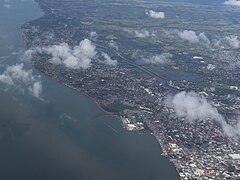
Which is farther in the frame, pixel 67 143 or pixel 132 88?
pixel 132 88

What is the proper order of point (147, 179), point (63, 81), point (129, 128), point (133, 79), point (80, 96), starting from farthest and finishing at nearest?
point (133, 79) < point (63, 81) < point (80, 96) < point (129, 128) < point (147, 179)

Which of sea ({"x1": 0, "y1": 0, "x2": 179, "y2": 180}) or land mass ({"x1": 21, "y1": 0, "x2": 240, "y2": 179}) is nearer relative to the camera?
sea ({"x1": 0, "y1": 0, "x2": 179, "y2": 180})

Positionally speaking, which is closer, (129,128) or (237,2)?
(129,128)

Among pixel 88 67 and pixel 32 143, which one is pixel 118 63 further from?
pixel 32 143

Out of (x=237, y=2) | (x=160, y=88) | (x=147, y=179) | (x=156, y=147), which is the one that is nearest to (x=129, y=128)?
(x=156, y=147)

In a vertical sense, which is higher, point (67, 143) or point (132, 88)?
point (132, 88)

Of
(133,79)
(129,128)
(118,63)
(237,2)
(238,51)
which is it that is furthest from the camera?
(237,2)

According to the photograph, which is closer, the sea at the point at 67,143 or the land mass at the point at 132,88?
the sea at the point at 67,143
